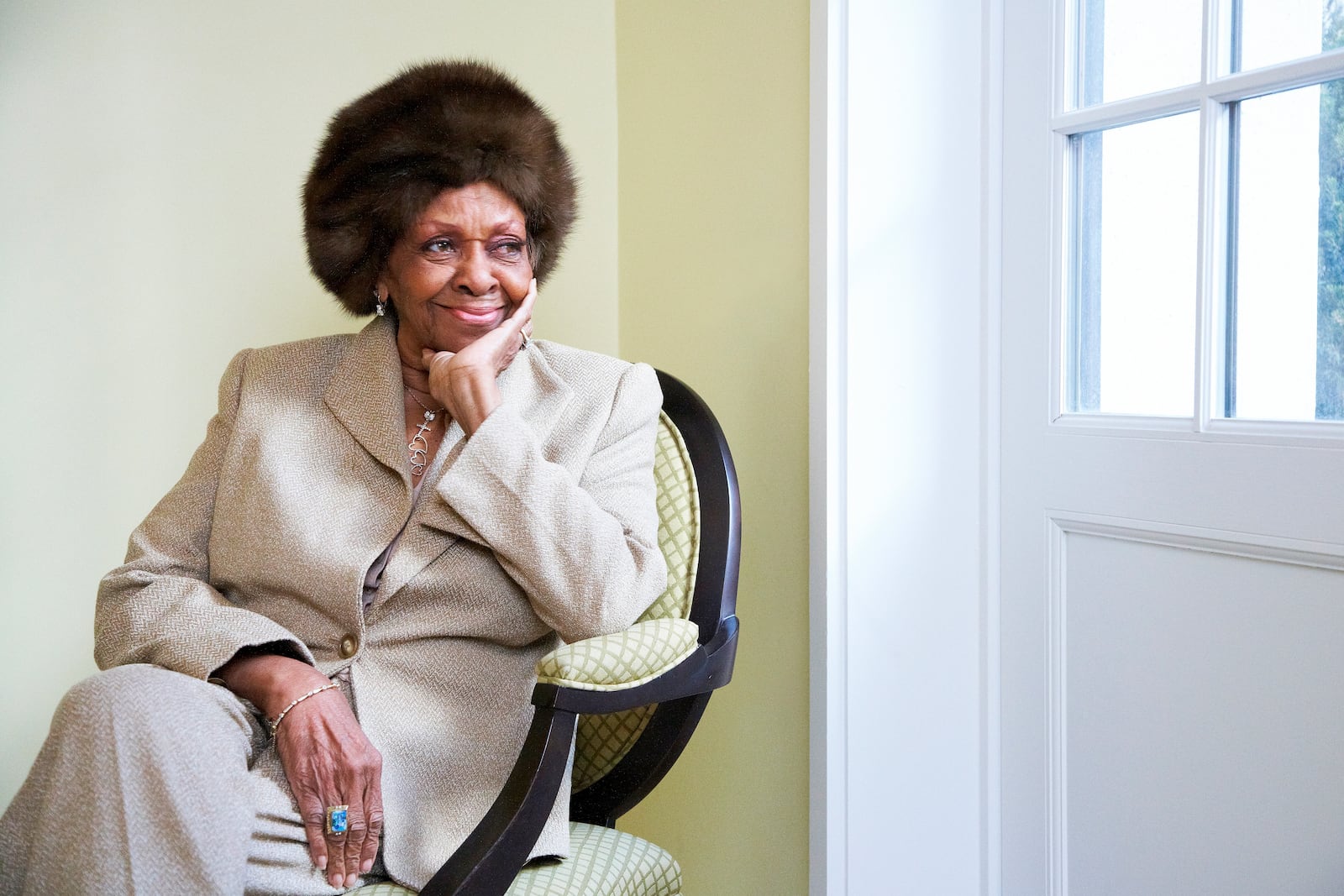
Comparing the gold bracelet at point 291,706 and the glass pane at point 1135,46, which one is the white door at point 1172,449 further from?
the gold bracelet at point 291,706

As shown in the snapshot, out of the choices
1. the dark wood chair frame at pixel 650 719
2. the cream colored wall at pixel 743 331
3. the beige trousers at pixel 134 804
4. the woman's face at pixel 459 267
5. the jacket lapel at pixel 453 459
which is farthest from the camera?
the cream colored wall at pixel 743 331

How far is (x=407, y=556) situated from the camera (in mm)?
1407

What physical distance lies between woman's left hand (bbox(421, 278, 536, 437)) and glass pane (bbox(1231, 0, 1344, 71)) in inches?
40.0

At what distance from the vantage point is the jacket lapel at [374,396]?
147 cm

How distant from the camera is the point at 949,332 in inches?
67.7

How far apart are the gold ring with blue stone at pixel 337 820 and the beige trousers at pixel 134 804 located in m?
0.07

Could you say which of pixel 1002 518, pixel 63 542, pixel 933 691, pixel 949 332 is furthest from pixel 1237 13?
pixel 63 542

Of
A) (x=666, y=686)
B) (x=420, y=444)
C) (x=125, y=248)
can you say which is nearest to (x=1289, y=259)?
(x=666, y=686)

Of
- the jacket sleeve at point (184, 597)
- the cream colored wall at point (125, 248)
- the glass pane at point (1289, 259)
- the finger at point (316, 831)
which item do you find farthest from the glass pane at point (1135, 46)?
the finger at point (316, 831)

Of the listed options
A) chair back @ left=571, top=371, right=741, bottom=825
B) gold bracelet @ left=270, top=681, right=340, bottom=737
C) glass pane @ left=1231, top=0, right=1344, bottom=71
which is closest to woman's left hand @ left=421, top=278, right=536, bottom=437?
chair back @ left=571, top=371, right=741, bottom=825

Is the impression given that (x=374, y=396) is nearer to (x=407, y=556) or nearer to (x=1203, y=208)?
(x=407, y=556)

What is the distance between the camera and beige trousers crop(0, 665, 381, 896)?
103cm

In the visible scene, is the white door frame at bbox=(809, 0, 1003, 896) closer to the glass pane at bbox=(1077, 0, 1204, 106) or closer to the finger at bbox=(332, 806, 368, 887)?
the glass pane at bbox=(1077, 0, 1204, 106)

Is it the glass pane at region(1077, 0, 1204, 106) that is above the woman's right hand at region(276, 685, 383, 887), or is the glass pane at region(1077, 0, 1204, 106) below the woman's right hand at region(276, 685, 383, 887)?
above
